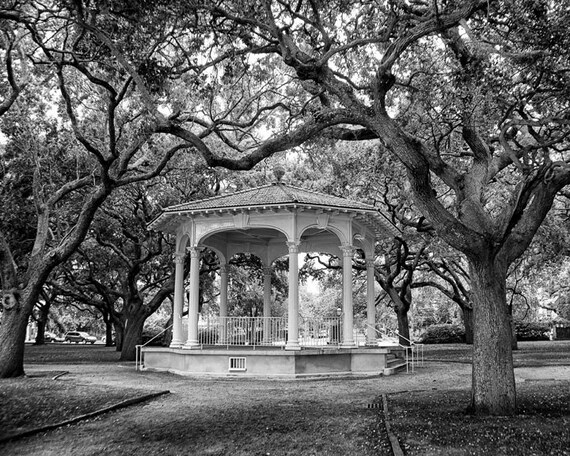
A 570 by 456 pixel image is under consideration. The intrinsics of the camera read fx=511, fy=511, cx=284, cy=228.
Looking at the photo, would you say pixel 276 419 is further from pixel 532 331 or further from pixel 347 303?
pixel 532 331

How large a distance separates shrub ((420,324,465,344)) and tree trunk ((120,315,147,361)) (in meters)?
26.5

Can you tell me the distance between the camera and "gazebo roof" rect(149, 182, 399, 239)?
648 inches

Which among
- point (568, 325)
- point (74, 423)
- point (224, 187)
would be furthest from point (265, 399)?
point (568, 325)

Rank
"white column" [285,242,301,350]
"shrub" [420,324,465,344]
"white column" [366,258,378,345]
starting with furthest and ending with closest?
"shrub" [420,324,465,344], "white column" [366,258,378,345], "white column" [285,242,301,350]

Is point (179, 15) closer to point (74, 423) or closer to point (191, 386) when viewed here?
point (74, 423)

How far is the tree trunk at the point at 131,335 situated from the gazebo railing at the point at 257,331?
17.5 feet

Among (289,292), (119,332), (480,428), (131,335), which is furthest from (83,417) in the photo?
(119,332)

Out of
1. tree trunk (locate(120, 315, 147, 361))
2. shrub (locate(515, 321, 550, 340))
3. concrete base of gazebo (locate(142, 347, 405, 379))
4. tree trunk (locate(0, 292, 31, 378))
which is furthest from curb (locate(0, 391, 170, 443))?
shrub (locate(515, 321, 550, 340))

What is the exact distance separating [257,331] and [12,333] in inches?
314

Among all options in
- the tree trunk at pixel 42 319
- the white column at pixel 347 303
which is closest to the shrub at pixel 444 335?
the white column at pixel 347 303

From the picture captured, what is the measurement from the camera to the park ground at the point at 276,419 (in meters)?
7.14

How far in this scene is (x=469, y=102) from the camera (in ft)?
32.3

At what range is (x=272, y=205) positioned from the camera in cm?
1628

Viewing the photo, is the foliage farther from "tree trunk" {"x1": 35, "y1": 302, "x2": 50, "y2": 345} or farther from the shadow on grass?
"tree trunk" {"x1": 35, "y1": 302, "x2": 50, "y2": 345}
